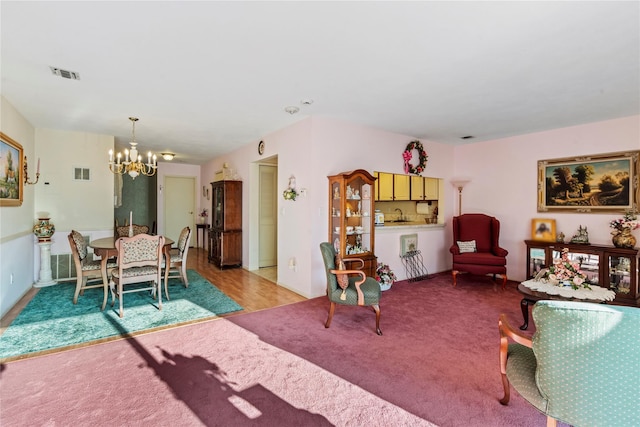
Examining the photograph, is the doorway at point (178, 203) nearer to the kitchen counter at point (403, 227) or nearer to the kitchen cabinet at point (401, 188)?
the kitchen cabinet at point (401, 188)

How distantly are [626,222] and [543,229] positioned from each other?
3.36 feet

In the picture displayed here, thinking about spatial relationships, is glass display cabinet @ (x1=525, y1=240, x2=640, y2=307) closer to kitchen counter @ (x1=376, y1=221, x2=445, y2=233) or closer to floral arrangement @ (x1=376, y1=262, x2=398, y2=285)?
kitchen counter @ (x1=376, y1=221, x2=445, y2=233)

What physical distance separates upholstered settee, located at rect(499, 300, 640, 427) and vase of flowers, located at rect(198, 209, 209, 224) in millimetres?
8005

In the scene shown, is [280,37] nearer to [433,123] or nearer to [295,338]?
[295,338]

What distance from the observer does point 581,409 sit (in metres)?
1.41

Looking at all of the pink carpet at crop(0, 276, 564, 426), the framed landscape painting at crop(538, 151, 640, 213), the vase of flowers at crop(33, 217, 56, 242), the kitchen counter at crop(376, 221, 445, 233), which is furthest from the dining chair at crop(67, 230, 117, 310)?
the framed landscape painting at crop(538, 151, 640, 213)

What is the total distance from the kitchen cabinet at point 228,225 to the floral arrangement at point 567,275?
517 centimetres

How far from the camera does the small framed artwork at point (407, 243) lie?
5.18 m

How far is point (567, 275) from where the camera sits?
121 inches

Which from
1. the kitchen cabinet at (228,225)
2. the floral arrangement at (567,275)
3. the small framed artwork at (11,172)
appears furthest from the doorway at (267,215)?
the floral arrangement at (567,275)

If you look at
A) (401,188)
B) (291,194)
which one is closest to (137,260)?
(291,194)

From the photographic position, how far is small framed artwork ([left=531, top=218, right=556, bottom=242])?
15.6ft

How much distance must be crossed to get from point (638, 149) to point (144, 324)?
21.6 feet

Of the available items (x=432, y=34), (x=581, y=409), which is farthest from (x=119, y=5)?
(x=581, y=409)
